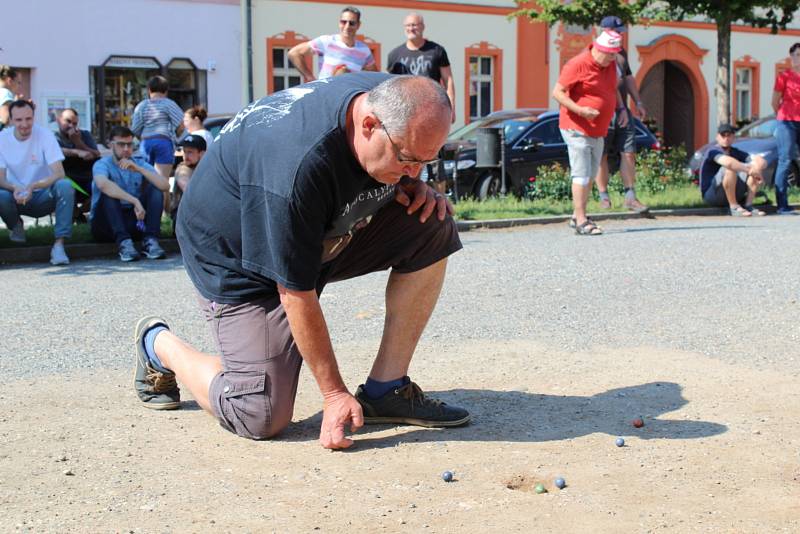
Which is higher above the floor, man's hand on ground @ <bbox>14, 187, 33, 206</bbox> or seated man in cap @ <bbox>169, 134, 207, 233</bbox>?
seated man in cap @ <bbox>169, 134, 207, 233</bbox>

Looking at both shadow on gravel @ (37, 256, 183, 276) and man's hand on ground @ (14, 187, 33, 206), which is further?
man's hand on ground @ (14, 187, 33, 206)

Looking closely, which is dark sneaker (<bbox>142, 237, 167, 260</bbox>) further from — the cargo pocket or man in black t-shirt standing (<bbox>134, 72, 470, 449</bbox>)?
the cargo pocket

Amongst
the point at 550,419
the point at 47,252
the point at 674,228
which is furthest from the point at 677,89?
the point at 550,419

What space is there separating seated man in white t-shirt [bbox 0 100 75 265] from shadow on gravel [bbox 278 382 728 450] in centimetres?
631

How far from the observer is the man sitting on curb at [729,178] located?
14125mm

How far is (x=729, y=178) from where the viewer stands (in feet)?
46.6

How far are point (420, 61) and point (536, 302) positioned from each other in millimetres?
4986

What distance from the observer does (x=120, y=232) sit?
404 inches

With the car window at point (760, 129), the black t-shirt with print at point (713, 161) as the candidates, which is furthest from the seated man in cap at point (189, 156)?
the car window at point (760, 129)

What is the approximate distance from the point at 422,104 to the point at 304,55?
8303mm

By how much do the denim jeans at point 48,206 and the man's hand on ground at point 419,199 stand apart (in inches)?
250

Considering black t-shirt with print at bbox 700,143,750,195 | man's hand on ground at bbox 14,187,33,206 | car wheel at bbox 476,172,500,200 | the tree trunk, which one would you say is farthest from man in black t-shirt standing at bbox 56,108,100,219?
the tree trunk

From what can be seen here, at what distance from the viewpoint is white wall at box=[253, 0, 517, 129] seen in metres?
24.6

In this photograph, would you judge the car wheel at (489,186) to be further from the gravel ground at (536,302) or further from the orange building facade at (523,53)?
the orange building facade at (523,53)
